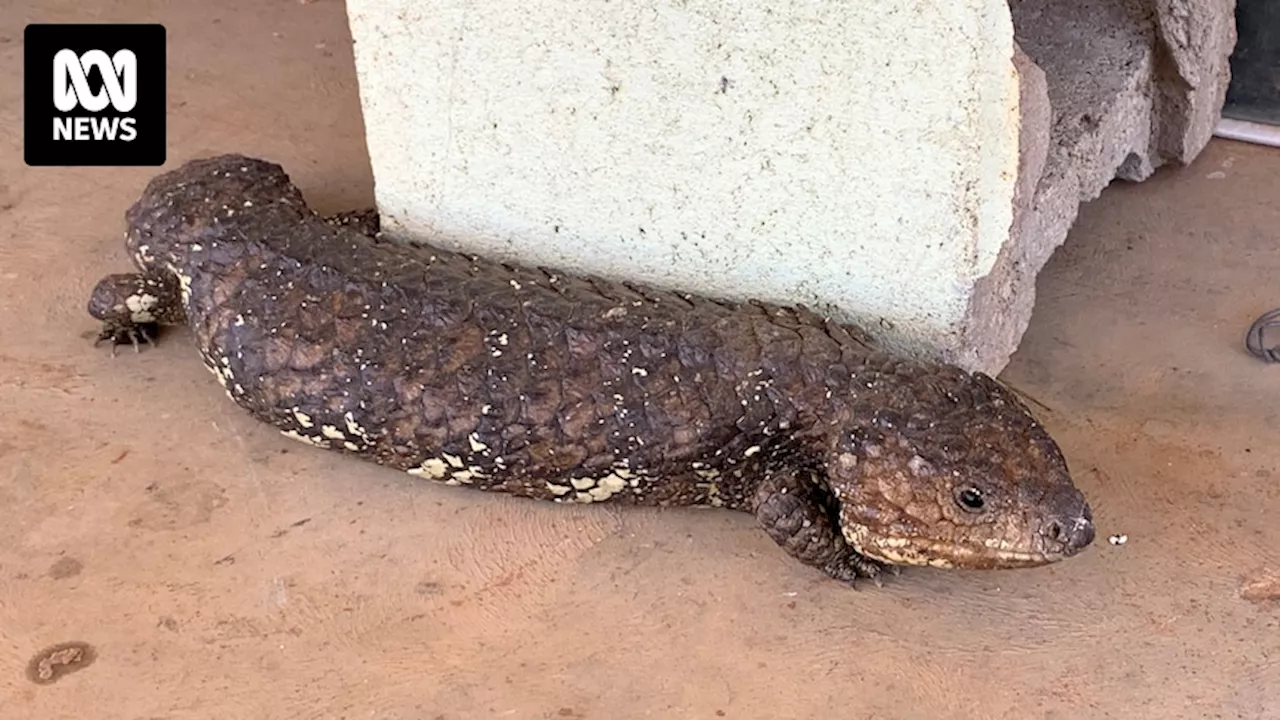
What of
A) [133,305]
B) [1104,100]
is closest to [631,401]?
[133,305]

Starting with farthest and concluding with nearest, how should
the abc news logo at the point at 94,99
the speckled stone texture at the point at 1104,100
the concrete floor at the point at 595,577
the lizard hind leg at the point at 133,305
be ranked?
the abc news logo at the point at 94,99, the lizard hind leg at the point at 133,305, the speckled stone texture at the point at 1104,100, the concrete floor at the point at 595,577

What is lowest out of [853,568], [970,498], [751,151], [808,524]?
[853,568]

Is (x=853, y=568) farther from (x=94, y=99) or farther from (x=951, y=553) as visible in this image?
(x=94, y=99)

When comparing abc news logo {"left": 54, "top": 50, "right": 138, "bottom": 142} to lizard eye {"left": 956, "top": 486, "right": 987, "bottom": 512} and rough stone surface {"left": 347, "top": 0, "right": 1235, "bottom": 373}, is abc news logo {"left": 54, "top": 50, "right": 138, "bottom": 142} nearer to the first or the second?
rough stone surface {"left": 347, "top": 0, "right": 1235, "bottom": 373}

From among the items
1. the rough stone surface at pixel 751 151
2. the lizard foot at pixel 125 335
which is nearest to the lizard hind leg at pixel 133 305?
the lizard foot at pixel 125 335

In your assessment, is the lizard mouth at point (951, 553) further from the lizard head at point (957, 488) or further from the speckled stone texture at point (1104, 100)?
the speckled stone texture at point (1104, 100)

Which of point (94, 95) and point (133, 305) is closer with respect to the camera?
point (133, 305)

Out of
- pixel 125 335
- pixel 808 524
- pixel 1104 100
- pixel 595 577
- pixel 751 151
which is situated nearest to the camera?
pixel 808 524
